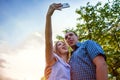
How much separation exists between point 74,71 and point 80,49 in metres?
0.39

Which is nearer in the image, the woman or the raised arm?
the raised arm

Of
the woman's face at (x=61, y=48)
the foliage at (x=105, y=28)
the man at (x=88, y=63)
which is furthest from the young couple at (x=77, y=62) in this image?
the foliage at (x=105, y=28)

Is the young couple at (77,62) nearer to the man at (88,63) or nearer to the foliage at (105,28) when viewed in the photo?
the man at (88,63)

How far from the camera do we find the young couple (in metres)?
4.06

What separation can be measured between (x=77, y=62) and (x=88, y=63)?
224mm

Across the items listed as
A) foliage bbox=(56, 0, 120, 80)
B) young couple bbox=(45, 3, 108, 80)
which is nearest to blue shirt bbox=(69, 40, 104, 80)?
young couple bbox=(45, 3, 108, 80)

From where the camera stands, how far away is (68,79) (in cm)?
448

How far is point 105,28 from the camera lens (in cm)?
3152

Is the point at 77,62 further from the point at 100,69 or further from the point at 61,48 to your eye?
the point at 61,48

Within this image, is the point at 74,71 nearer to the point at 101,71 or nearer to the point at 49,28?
the point at 101,71

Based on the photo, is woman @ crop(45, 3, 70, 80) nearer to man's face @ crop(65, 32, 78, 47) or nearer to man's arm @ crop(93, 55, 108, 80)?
man's face @ crop(65, 32, 78, 47)

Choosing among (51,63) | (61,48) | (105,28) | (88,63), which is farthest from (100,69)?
(105,28)

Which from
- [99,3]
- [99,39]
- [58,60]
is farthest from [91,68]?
[99,3]

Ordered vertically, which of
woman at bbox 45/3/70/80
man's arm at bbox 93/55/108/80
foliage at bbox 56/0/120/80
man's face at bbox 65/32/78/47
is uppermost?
foliage at bbox 56/0/120/80
